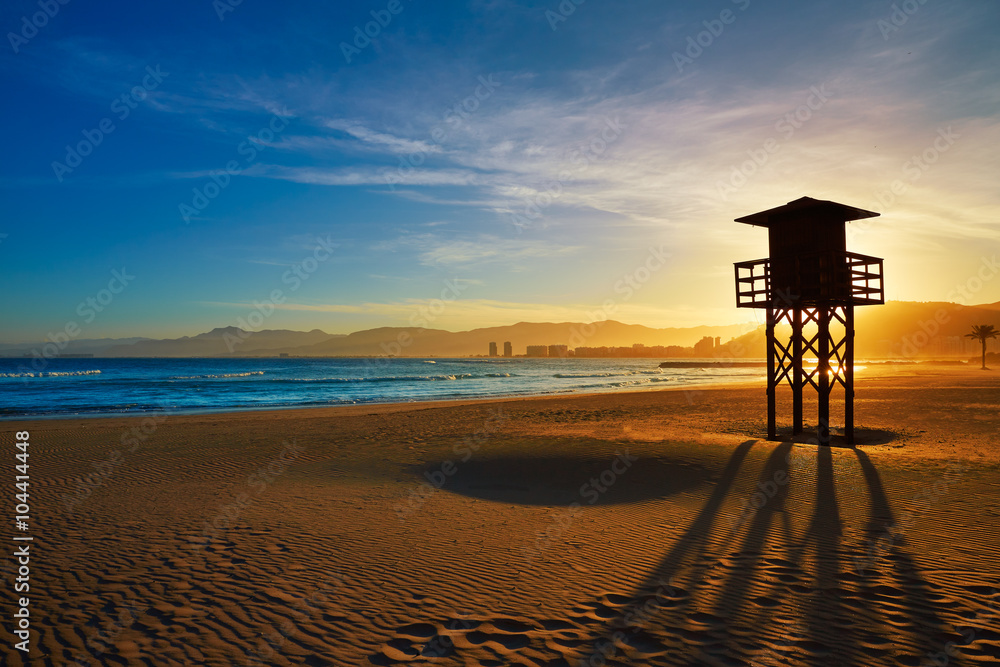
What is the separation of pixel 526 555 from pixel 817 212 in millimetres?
12945

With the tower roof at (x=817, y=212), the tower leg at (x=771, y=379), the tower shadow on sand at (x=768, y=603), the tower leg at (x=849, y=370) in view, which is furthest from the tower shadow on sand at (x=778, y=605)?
the tower roof at (x=817, y=212)

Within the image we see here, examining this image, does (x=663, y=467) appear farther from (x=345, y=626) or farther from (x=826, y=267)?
(x=345, y=626)

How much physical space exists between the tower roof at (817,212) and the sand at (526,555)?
620 cm

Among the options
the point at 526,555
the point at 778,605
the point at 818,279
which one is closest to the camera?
the point at 778,605

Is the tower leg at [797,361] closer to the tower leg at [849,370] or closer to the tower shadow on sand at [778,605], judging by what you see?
the tower leg at [849,370]

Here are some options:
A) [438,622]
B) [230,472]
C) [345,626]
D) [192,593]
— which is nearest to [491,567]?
[438,622]

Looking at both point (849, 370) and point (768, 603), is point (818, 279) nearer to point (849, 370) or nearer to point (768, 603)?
point (849, 370)

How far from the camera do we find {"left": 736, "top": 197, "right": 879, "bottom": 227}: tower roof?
14328 millimetres

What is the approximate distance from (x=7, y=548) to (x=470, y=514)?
6.26 m

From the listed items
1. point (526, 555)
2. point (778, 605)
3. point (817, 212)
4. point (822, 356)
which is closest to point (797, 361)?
point (822, 356)

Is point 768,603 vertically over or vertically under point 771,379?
under

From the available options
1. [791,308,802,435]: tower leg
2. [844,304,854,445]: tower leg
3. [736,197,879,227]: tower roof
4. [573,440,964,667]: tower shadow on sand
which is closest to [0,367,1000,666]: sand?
[573,440,964,667]: tower shadow on sand

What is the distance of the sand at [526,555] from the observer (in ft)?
15.1

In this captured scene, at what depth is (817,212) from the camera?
48.1 feet
